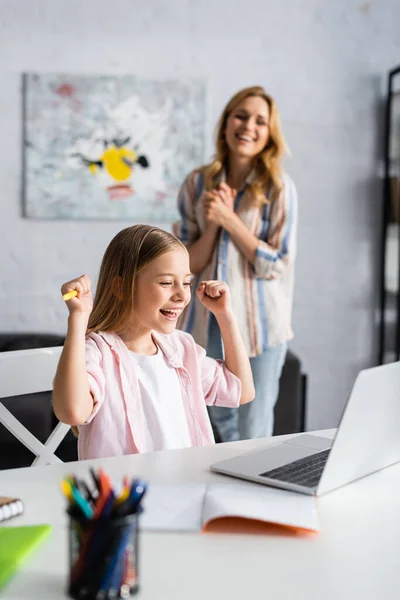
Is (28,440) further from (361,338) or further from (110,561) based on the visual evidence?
(361,338)

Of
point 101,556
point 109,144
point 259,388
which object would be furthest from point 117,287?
point 109,144

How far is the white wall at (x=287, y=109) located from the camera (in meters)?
3.44

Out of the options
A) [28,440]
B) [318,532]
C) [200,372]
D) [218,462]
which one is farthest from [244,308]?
[318,532]

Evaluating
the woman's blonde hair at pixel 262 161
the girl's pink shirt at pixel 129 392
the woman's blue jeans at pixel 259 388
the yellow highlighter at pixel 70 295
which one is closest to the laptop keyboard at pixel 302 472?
the girl's pink shirt at pixel 129 392

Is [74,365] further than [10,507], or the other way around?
[74,365]

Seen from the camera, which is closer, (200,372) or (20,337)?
(200,372)

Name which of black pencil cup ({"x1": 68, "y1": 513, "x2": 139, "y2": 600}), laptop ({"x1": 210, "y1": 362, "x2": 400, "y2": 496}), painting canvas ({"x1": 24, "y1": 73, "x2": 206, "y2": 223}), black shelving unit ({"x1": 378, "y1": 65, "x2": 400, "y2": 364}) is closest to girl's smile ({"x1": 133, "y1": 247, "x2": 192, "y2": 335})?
laptop ({"x1": 210, "y1": 362, "x2": 400, "y2": 496})

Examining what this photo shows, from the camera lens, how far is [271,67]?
363 cm

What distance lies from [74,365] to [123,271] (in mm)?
310

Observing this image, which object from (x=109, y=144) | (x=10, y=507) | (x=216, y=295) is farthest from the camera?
(x=109, y=144)

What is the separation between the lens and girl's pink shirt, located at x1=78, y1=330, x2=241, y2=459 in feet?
4.60

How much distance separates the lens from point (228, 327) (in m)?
1.57

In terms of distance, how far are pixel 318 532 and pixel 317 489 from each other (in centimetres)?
12

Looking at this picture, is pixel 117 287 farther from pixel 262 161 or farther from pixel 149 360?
pixel 262 161
